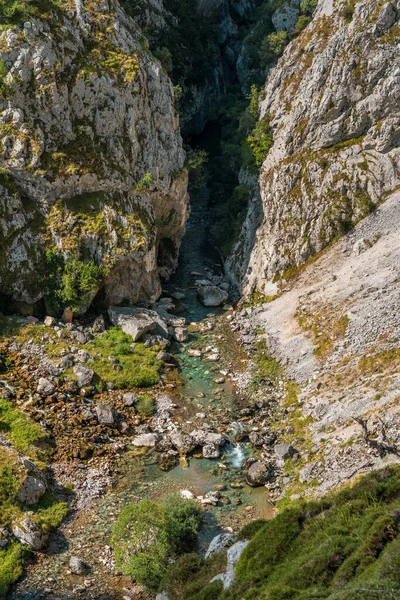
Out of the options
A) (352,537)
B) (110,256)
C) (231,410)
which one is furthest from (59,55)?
(352,537)

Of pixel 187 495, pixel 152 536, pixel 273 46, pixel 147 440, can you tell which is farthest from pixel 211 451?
pixel 273 46

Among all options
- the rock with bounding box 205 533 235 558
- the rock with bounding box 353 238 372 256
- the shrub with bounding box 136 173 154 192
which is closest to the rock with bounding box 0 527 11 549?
the rock with bounding box 205 533 235 558

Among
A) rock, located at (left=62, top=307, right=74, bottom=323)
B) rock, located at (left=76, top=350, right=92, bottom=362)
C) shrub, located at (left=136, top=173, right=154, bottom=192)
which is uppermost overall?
shrub, located at (left=136, top=173, right=154, bottom=192)

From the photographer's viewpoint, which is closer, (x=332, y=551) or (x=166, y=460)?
(x=332, y=551)

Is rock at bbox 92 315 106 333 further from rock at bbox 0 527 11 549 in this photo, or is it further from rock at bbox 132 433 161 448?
rock at bbox 0 527 11 549

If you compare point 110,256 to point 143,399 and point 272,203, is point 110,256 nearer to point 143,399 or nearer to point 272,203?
point 143,399

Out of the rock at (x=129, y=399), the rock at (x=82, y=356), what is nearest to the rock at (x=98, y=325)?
the rock at (x=82, y=356)

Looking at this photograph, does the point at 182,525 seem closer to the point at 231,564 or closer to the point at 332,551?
the point at 231,564
